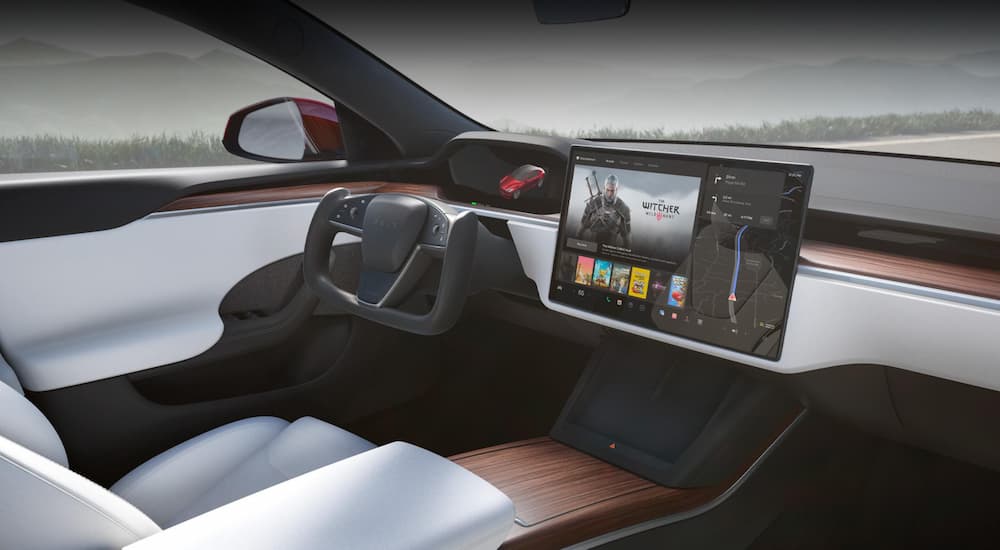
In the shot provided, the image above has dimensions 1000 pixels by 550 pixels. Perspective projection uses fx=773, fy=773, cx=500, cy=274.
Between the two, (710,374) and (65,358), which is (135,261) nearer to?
(65,358)

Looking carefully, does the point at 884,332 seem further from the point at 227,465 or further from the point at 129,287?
the point at 129,287

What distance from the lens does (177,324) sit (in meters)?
1.98

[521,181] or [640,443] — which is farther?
[521,181]

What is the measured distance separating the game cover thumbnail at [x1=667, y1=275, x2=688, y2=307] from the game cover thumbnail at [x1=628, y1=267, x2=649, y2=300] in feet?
0.18

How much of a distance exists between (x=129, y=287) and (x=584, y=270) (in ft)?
3.66

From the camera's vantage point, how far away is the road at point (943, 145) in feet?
5.15

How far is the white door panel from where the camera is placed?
172cm

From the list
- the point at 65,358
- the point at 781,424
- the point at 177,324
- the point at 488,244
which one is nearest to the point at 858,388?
the point at 781,424

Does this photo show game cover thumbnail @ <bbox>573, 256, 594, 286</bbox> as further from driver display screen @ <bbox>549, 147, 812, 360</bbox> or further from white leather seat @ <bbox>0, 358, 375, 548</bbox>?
white leather seat @ <bbox>0, 358, 375, 548</bbox>

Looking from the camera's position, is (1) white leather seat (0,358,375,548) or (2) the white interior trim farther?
(2) the white interior trim

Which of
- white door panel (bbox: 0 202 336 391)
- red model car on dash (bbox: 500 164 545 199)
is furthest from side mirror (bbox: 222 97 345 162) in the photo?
red model car on dash (bbox: 500 164 545 199)

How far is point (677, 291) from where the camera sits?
4.83 feet

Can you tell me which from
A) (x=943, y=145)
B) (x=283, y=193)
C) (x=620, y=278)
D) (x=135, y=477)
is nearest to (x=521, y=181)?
(x=620, y=278)

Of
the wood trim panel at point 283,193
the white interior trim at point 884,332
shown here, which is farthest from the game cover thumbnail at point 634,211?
the wood trim panel at point 283,193
